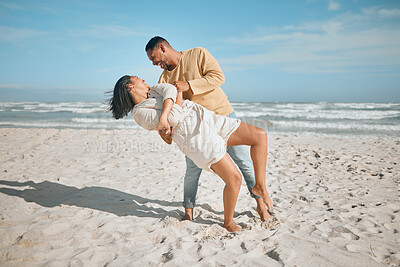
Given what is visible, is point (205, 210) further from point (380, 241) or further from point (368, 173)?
point (368, 173)

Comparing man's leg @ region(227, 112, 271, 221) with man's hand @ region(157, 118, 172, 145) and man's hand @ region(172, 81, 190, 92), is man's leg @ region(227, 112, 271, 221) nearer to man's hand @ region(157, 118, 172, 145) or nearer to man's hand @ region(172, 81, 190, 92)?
man's hand @ region(172, 81, 190, 92)

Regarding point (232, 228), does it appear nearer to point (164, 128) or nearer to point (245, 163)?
point (245, 163)

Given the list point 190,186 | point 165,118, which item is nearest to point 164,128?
point 165,118

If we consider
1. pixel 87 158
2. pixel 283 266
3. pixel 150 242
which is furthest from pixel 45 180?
pixel 283 266

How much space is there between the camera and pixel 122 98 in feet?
7.95

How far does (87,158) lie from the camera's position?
20.1ft

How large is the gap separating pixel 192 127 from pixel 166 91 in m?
0.40

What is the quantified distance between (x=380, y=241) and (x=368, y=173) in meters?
3.15

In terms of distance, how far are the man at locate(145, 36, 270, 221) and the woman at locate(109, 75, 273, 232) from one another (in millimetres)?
210

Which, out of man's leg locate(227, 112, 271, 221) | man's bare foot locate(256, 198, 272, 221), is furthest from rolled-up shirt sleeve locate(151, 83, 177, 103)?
man's bare foot locate(256, 198, 272, 221)

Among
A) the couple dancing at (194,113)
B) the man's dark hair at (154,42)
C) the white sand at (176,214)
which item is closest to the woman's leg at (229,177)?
the couple dancing at (194,113)

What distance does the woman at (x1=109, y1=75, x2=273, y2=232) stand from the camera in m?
2.27

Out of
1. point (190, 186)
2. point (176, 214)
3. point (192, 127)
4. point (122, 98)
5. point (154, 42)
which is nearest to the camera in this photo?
point (192, 127)

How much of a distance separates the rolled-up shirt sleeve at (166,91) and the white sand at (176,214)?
4.64 feet
